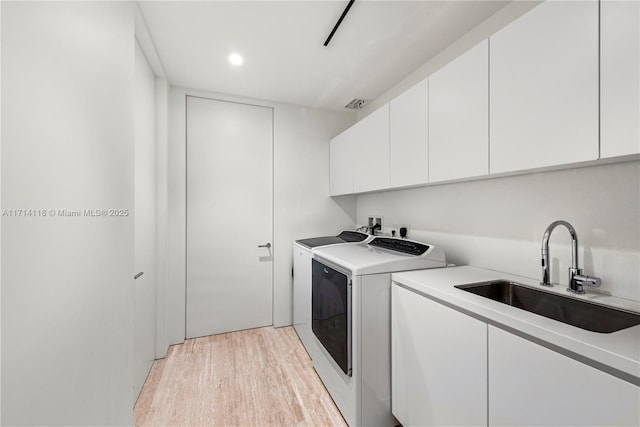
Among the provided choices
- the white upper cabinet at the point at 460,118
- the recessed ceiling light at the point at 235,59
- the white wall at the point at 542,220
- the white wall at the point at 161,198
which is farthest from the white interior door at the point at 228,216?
the white upper cabinet at the point at 460,118

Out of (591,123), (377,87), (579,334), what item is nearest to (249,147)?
(377,87)

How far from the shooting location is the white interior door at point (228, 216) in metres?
2.61

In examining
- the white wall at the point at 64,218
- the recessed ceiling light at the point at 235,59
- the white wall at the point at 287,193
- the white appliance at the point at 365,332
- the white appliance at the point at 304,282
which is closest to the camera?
the white wall at the point at 64,218

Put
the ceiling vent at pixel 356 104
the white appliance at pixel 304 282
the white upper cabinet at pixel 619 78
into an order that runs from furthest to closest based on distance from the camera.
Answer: the ceiling vent at pixel 356 104, the white appliance at pixel 304 282, the white upper cabinet at pixel 619 78

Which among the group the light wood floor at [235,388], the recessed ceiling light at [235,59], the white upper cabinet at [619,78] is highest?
the recessed ceiling light at [235,59]

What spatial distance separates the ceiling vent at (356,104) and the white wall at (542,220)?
1.32 m

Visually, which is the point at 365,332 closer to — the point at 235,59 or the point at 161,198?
the point at 161,198

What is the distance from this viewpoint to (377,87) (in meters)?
2.54

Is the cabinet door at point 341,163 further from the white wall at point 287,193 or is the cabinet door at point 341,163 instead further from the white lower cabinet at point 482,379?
the white lower cabinet at point 482,379

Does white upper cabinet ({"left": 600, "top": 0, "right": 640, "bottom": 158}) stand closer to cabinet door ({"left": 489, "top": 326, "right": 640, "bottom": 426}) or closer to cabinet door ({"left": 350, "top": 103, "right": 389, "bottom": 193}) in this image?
cabinet door ({"left": 489, "top": 326, "right": 640, "bottom": 426})

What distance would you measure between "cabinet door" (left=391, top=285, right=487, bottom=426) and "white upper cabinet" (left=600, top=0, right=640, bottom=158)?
774 millimetres

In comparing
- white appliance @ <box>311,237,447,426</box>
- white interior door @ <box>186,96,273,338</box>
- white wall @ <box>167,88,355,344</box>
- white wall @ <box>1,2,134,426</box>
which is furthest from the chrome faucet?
white interior door @ <box>186,96,273,338</box>

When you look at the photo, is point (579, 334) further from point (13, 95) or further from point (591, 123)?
point (13, 95)

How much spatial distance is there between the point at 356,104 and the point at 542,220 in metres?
2.19
